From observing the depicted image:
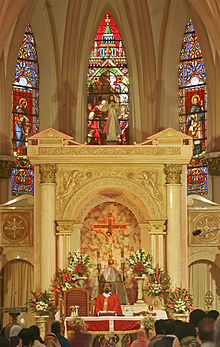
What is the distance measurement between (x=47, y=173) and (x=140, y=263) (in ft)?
11.1

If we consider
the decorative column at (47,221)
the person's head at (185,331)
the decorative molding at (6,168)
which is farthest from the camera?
the decorative molding at (6,168)

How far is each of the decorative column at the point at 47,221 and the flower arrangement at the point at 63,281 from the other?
1.07ft

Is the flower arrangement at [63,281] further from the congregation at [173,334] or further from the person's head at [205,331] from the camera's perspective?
the person's head at [205,331]

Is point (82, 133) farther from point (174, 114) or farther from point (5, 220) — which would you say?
point (5, 220)

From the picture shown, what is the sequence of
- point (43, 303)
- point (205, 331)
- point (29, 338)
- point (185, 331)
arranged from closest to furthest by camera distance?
point (205, 331), point (185, 331), point (29, 338), point (43, 303)

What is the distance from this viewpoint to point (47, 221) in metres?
21.8

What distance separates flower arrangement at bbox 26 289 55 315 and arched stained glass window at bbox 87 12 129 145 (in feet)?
27.6

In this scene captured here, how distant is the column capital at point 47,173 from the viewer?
22.0 m

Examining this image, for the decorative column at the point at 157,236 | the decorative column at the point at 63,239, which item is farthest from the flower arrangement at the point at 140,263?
the decorative column at the point at 63,239

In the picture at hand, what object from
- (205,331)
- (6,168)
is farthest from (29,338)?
(6,168)

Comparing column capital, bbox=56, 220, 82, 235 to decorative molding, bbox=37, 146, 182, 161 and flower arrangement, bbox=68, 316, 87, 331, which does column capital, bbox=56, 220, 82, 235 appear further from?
flower arrangement, bbox=68, 316, 87, 331

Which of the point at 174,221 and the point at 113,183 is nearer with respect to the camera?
the point at 174,221

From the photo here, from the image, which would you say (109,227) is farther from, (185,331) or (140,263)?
(185,331)

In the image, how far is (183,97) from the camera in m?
28.1
